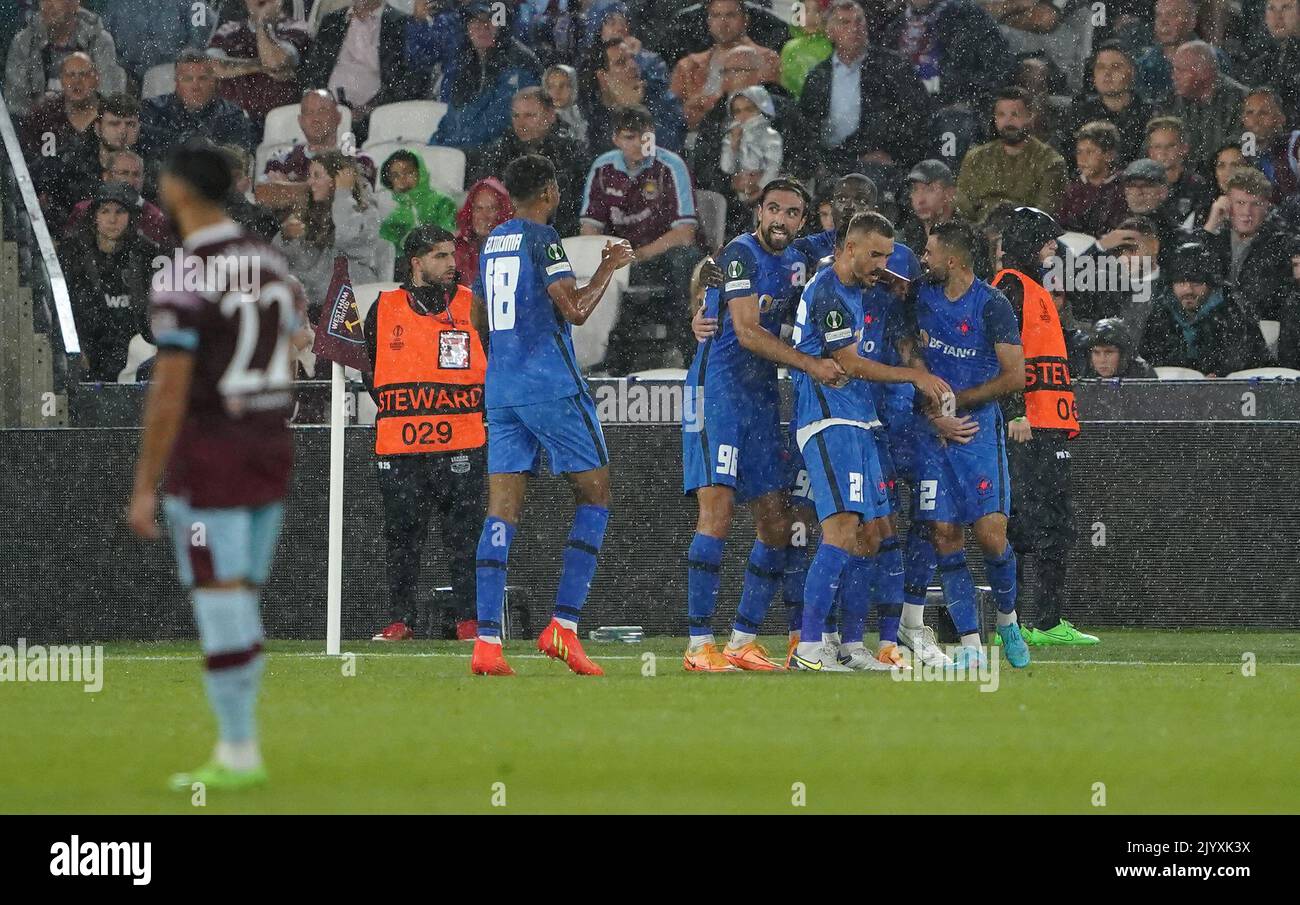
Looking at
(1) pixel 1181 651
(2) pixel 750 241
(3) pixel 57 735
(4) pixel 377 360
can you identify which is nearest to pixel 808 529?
(2) pixel 750 241

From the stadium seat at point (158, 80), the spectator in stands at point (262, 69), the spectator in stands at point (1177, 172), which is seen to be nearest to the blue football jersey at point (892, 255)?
the spectator in stands at point (1177, 172)

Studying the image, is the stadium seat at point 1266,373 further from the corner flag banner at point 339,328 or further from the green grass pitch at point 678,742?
the corner flag banner at point 339,328

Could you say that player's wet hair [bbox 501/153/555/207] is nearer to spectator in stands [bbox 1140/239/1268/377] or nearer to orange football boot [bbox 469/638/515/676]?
orange football boot [bbox 469/638/515/676]

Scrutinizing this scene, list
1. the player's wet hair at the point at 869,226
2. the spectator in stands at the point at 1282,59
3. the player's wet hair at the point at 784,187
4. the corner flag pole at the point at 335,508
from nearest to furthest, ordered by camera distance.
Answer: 1. the player's wet hair at the point at 869,226
2. the player's wet hair at the point at 784,187
3. the corner flag pole at the point at 335,508
4. the spectator in stands at the point at 1282,59

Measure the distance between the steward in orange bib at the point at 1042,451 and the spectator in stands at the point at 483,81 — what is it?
5.74 metres

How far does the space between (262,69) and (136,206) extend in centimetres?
250

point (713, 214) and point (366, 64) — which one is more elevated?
point (366, 64)

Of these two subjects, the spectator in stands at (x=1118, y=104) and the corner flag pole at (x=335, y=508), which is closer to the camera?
the corner flag pole at (x=335, y=508)

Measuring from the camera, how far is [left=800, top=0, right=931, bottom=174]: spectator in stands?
666 inches

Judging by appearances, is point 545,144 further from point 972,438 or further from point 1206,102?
point 972,438

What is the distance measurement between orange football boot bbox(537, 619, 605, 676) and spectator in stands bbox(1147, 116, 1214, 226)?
8507 mm

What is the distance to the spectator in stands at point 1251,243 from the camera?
1594cm

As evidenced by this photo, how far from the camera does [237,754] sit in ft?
19.5

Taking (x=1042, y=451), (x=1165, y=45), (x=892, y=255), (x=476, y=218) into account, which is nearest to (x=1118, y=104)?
(x=1165, y=45)
